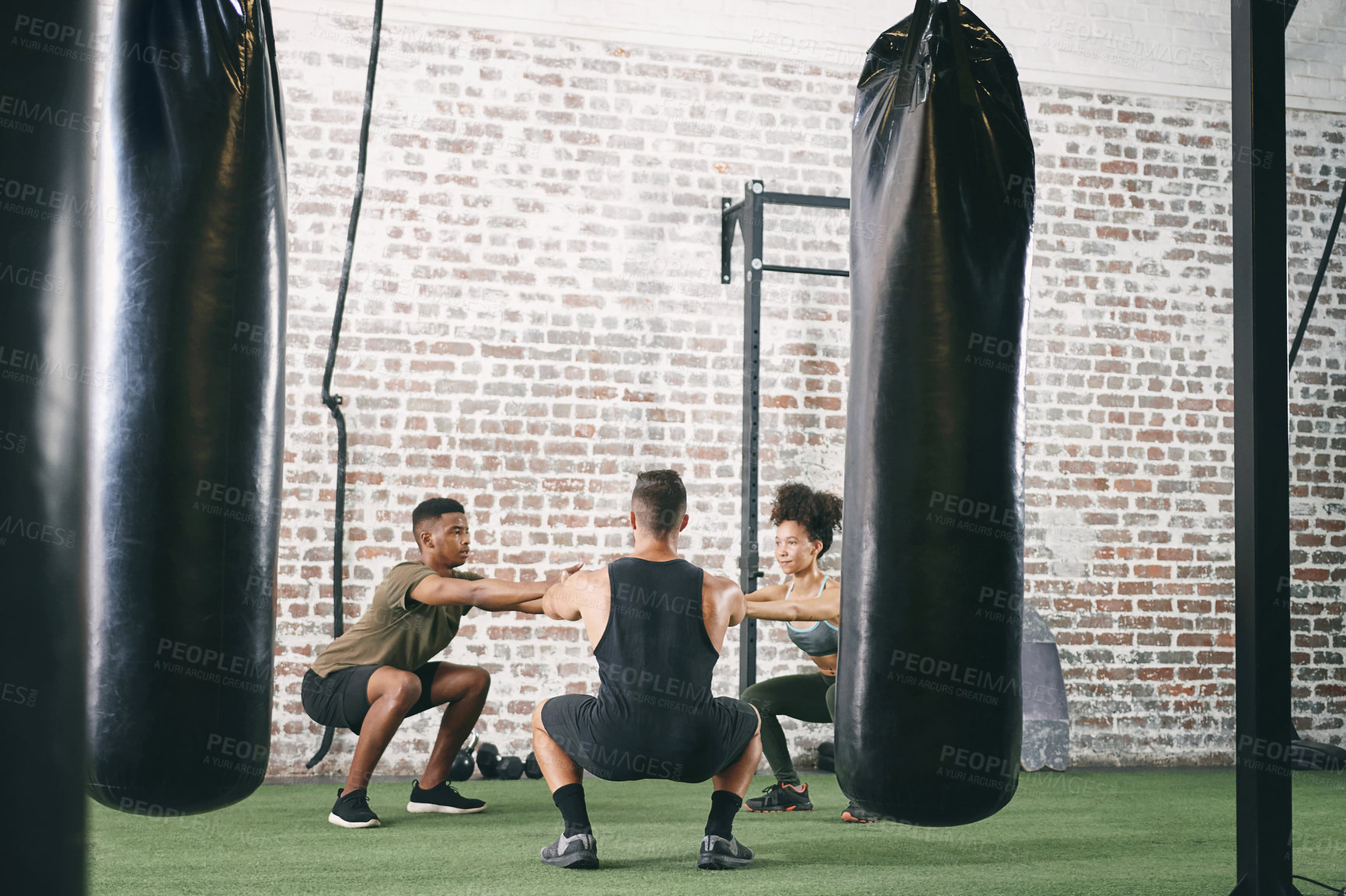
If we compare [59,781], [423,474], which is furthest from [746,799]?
[59,781]

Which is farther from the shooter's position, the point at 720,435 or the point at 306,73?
the point at 720,435

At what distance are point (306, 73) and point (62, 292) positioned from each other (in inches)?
176

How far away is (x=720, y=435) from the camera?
5.02 m

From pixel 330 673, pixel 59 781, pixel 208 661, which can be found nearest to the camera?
pixel 59 781

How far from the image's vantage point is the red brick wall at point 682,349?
471 cm

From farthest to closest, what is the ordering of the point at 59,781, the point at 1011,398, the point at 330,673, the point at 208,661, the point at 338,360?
the point at 338,360 < the point at 330,673 < the point at 1011,398 < the point at 208,661 < the point at 59,781

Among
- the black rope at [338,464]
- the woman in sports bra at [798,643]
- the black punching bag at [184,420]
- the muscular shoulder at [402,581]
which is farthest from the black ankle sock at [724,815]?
the black rope at [338,464]

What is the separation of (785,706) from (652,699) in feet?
4.23

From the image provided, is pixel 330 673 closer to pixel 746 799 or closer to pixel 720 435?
pixel 746 799

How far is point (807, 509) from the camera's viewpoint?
4.06 metres

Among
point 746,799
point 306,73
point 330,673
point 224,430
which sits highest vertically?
point 306,73

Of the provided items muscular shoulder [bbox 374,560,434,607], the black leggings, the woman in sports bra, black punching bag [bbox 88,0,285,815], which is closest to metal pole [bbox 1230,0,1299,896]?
the woman in sports bra

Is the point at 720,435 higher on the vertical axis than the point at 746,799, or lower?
higher

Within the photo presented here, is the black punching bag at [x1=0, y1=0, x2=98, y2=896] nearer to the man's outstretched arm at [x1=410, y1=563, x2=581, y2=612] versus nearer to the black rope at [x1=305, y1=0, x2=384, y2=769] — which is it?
the man's outstretched arm at [x1=410, y1=563, x2=581, y2=612]
